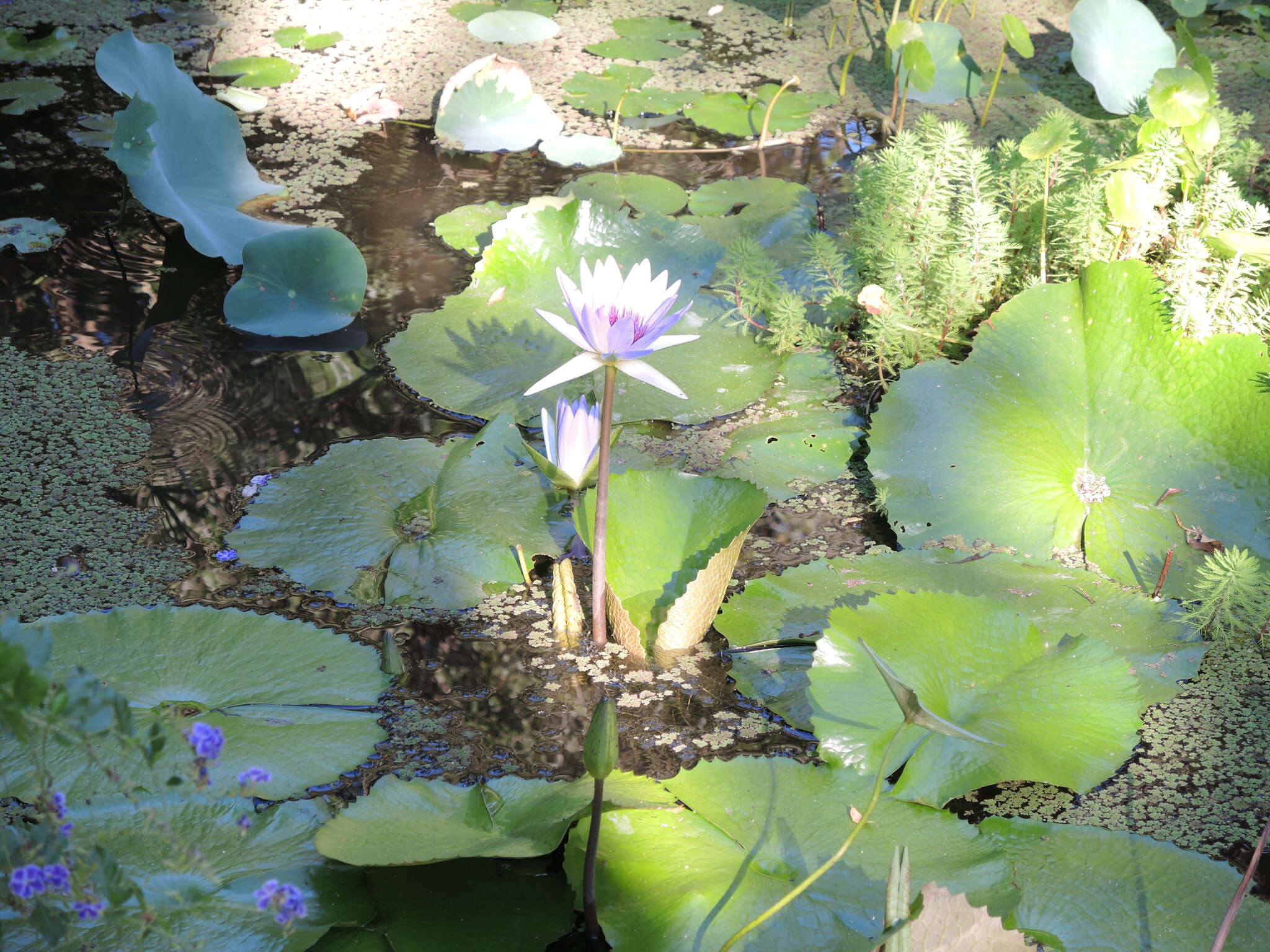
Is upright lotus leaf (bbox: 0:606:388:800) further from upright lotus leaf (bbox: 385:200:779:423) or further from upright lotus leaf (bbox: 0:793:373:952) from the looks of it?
upright lotus leaf (bbox: 385:200:779:423)

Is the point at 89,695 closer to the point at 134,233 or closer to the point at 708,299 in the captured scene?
the point at 708,299

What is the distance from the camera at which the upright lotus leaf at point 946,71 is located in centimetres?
359

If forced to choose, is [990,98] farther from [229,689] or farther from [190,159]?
[229,689]

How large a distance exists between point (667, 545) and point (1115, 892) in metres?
0.78

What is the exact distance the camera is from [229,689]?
1450 mm

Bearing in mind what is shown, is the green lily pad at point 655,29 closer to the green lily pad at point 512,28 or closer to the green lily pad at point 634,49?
the green lily pad at point 634,49

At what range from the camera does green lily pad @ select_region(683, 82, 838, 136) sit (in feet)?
11.3

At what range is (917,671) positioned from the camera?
1.43 m

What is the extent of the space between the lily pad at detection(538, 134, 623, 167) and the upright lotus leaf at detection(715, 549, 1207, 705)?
184 cm

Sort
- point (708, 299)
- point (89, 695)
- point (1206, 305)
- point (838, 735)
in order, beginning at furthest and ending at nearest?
point (708, 299) < point (1206, 305) < point (838, 735) < point (89, 695)

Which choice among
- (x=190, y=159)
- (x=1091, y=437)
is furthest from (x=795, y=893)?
(x=190, y=159)

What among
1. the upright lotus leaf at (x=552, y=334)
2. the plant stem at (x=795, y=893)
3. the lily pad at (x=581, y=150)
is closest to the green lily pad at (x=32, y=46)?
the lily pad at (x=581, y=150)

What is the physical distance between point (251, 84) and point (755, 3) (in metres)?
2.11

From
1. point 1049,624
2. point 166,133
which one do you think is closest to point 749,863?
point 1049,624
